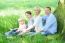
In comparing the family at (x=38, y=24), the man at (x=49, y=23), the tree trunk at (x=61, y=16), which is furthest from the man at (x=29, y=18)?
the tree trunk at (x=61, y=16)

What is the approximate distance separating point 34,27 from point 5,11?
0.97ft

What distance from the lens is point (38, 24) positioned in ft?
7.89

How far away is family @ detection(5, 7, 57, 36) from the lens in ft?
7.85

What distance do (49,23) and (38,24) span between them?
3.9 inches

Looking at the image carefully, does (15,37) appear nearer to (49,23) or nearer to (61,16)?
(49,23)

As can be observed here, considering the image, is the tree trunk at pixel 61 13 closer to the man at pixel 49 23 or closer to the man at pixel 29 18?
the man at pixel 49 23

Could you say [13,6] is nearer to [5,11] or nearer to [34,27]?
[5,11]

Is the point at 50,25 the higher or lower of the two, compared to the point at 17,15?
lower

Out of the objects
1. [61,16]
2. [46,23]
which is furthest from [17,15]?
[61,16]

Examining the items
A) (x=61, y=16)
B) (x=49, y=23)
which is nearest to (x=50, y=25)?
(x=49, y=23)

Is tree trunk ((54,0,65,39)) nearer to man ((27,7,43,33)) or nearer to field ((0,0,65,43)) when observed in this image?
field ((0,0,65,43))

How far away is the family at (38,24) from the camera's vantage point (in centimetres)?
239

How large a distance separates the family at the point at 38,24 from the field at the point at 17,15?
0.12 ft

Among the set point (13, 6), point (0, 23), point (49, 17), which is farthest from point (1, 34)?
point (49, 17)
